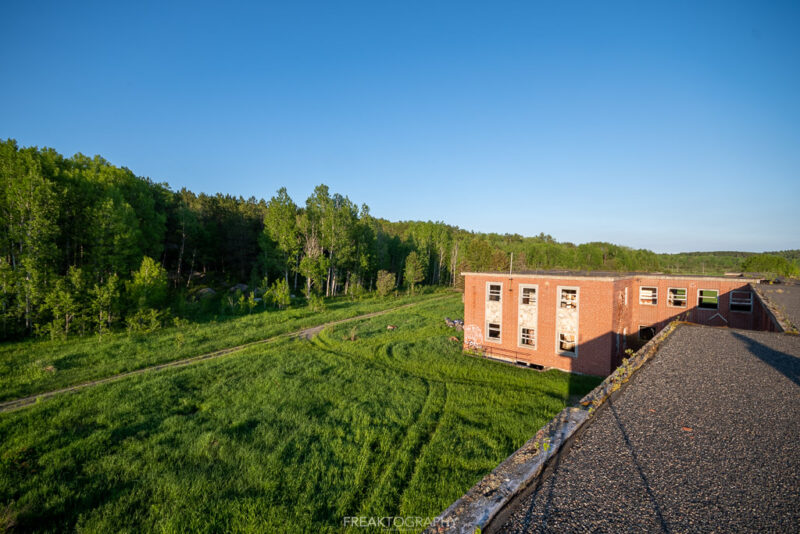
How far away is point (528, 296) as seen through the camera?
654 inches

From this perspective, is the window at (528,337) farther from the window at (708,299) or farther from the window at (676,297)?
the window at (708,299)

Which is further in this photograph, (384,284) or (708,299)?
(384,284)

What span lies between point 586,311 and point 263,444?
47.9 feet

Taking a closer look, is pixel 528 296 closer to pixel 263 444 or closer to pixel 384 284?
pixel 263 444

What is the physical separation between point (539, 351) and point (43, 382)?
2217 cm

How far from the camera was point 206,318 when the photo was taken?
26.3 m

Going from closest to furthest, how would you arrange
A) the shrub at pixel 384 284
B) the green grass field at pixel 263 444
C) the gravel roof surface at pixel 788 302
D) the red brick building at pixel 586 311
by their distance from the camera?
the green grass field at pixel 263 444 < the gravel roof surface at pixel 788 302 < the red brick building at pixel 586 311 < the shrub at pixel 384 284

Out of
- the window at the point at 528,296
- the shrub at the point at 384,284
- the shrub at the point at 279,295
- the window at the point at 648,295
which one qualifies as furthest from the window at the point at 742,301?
the shrub at the point at 279,295

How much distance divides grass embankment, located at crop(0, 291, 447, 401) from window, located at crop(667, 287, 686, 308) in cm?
2452

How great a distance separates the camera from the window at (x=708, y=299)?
675 inches

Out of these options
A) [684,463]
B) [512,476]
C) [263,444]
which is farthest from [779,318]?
[263,444]

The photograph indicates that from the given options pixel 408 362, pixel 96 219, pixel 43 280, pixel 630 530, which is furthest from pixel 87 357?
pixel 630 530

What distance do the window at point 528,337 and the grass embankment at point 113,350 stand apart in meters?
16.6

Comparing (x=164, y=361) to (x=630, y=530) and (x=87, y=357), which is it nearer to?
(x=87, y=357)
